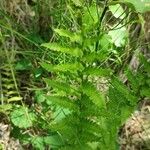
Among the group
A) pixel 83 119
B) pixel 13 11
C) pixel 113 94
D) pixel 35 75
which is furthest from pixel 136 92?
pixel 13 11

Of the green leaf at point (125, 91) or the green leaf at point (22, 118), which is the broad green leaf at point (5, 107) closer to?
the green leaf at point (22, 118)

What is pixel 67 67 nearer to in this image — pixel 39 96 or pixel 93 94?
pixel 93 94

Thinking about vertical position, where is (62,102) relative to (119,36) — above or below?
below

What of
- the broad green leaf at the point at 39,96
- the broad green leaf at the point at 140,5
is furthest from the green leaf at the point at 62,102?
the broad green leaf at the point at 140,5

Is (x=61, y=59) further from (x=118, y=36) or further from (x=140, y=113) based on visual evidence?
(x=140, y=113)

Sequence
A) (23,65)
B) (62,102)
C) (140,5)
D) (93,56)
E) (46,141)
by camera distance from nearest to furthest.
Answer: (140,5) → (93,56) → (62,102) → (46,141) → (23,65)

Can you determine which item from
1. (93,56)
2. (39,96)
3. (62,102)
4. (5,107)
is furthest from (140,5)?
(5,107)
